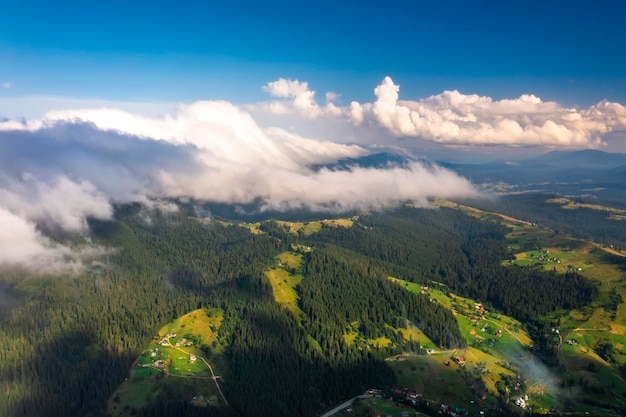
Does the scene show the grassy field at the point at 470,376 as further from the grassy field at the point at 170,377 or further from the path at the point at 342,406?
the grassy field at the point at 170,377

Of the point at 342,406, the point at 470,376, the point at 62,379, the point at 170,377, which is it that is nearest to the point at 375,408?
the point at 342,406

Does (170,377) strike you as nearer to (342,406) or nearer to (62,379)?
(62,379)

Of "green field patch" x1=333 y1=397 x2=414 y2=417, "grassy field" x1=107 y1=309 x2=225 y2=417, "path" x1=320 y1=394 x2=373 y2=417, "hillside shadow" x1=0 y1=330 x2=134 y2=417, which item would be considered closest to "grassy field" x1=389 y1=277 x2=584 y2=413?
"green field patch" x1=333 y1=397 x2=414 y2=417

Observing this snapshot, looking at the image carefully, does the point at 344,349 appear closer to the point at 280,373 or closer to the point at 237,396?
the point at 280,373

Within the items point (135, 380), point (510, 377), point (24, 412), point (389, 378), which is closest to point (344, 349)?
point (389, 378)

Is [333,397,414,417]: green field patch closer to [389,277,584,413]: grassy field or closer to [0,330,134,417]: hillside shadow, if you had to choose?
[389,277,584,413]: grassy field

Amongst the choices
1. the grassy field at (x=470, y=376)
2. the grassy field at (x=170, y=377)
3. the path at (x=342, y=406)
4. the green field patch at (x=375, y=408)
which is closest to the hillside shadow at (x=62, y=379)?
the grassy field at (x=170, y=377)

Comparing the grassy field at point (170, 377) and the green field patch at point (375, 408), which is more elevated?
the grassy field at point (170, 377)

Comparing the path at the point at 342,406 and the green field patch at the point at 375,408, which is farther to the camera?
the path at the point at 342,406
